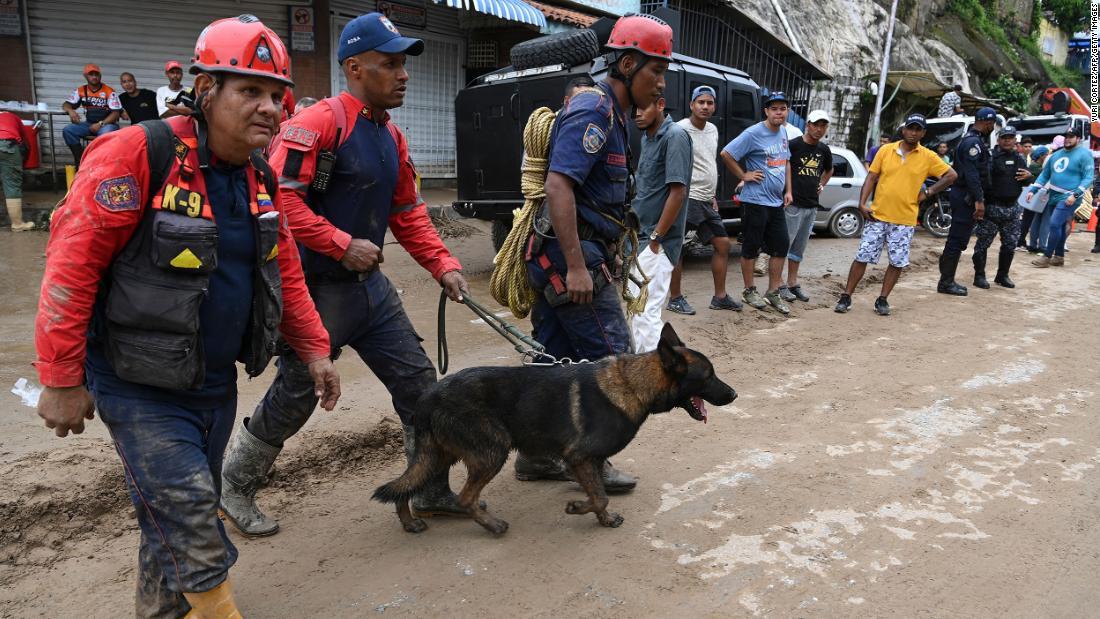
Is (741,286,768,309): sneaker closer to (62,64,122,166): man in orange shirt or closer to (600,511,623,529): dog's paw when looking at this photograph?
(600,511,623,529): dog's paw

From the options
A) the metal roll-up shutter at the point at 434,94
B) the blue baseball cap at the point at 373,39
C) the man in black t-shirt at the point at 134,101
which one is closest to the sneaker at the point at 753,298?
the blue baseball cap at the point at 373,39

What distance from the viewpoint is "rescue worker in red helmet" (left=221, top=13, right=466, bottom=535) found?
9.39 ft

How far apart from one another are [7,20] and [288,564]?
10.8m

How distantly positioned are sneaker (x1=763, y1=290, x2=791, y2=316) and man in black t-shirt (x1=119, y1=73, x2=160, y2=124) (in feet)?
27.0

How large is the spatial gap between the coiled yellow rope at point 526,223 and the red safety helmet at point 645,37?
479 mm

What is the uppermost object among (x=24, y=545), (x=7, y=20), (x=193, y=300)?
(x=7, y=20)

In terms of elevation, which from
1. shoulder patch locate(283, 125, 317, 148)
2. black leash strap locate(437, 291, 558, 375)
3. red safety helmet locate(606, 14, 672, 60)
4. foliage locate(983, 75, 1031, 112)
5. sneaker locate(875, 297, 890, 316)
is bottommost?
sneaker locate(875, 297, 890, 316)

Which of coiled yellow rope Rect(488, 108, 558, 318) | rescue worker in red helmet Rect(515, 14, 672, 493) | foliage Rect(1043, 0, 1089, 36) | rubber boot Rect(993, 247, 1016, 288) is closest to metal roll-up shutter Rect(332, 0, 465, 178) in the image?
rubber boot Rect(993, 247, 1016, 288)

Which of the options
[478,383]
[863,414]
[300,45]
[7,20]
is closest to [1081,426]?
[863,414]

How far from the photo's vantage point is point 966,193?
867cm

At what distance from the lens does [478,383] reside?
10.3ft

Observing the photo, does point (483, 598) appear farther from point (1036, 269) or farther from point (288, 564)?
point (1036, 269)

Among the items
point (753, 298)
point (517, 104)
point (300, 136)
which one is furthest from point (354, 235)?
point (517, 104)

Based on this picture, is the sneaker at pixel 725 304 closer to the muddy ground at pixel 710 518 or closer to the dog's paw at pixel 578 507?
the muddy ground at pixel 710 518
